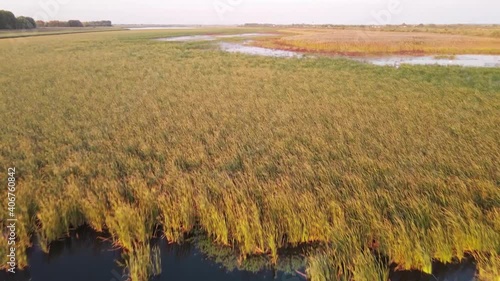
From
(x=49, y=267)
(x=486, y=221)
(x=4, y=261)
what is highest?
(x=486, y=221)

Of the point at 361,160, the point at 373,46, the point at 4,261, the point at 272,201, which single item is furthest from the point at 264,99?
the point at 373,46

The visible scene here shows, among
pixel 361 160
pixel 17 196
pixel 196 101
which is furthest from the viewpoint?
pixel 196 101

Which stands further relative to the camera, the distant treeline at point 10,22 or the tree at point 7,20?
the distant treeline at point 10,22

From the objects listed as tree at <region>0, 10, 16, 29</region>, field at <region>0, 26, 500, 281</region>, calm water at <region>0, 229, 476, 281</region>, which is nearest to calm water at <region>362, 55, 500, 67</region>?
field at <region>0, 26, 500, 281</region>

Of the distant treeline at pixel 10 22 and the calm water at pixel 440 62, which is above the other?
the distant treeline at pixel 10 22

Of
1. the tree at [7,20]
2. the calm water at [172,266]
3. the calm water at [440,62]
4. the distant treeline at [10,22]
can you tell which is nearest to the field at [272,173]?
the calm water at [172,266]

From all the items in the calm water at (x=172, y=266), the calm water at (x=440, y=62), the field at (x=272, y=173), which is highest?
the calm water at (x=440, y=62)

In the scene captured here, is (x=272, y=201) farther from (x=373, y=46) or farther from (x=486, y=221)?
(x=373, y=46)

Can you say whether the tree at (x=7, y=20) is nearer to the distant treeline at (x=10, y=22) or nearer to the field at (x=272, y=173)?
the distant treeline at (x=10, y=22)
